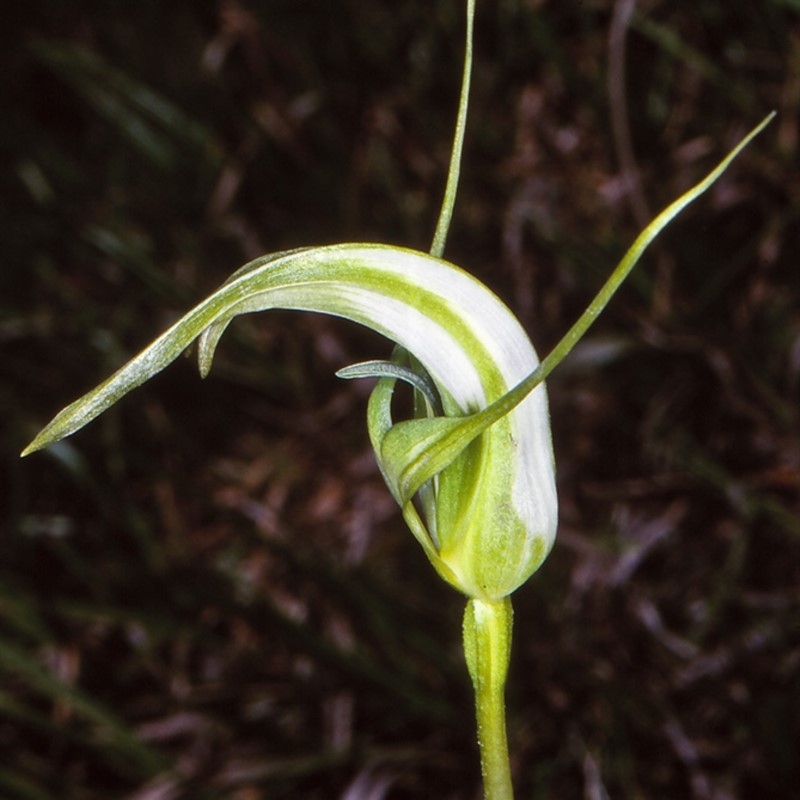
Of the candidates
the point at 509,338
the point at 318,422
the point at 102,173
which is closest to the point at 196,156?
the point at 102,173

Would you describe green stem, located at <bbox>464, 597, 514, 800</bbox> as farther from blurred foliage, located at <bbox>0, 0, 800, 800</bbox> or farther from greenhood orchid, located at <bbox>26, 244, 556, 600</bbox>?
blurred foliage, located at <bbox>0, 0, 800, 800</bbox>

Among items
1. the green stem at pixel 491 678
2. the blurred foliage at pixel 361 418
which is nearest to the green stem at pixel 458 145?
the green stem at pixel 491 678

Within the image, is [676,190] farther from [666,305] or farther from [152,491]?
[152,491]

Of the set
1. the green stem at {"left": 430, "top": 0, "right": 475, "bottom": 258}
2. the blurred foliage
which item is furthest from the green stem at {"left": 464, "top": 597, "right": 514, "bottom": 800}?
the blurred foliage

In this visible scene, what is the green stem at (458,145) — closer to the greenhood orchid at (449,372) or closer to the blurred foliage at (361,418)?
the greenhood orchid at (449,372)

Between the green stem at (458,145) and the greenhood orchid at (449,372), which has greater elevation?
the green stem at (458,145)
